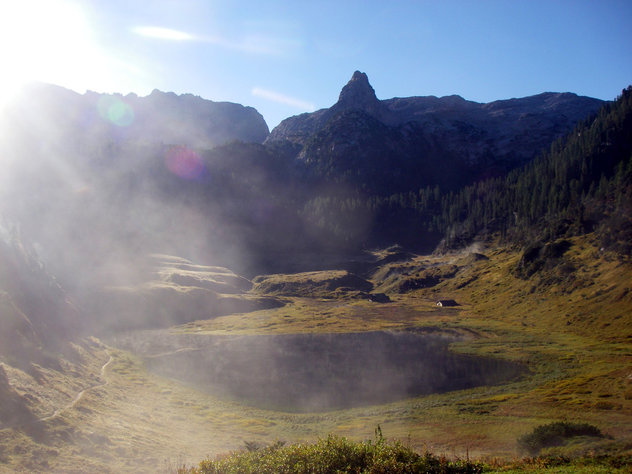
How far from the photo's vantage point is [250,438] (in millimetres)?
36656

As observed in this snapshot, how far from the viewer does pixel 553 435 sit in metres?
29.1

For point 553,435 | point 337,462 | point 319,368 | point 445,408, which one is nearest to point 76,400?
point 337,462

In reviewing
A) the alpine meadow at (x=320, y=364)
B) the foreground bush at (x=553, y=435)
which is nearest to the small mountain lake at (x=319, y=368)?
the alpine meadow at (x=320, y=364)

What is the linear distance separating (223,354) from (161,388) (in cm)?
2503

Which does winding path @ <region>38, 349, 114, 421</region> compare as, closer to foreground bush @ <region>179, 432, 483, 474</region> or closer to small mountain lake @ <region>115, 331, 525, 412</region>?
small mountain lake @ <region>115, 331, 525, 412</region>

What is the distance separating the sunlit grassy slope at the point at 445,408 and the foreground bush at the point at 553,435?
3.58ft

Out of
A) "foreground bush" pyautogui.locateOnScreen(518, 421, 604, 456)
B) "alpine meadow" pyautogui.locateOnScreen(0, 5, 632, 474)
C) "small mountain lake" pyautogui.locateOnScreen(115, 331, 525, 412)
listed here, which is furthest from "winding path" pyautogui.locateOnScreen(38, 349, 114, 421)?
"foreground bush" pyautogui.locateOnScreen(518, 421, 604, 456)

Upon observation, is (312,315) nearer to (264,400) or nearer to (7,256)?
(264,400)

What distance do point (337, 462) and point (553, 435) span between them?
18659 millimetres

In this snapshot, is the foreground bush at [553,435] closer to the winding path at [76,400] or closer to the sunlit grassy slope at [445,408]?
the sunlit grassy slope at [445,408]

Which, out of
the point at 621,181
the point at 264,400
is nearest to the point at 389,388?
the point at 264,400

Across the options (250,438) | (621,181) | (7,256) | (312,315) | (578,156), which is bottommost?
(312,315)

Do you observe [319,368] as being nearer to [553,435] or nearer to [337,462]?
[553,435]

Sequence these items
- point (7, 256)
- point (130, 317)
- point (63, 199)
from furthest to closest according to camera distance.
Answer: point (63, 199)
point (130, 317)
point (7, 256)
